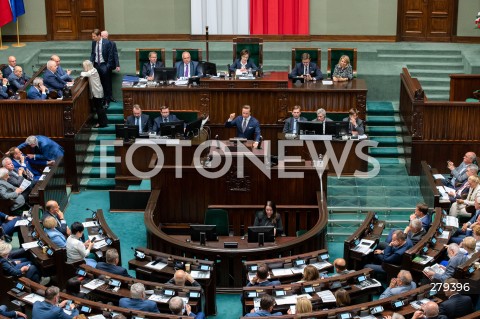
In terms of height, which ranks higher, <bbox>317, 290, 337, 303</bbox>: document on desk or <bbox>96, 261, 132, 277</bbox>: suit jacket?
<bbox>96, 261, 132, 277</bbox>: suit jacket

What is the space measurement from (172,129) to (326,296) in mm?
5181

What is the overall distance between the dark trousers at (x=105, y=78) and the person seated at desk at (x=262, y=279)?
7590mm

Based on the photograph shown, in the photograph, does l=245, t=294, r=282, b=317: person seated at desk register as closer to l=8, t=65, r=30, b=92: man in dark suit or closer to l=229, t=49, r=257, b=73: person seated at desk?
l=229, t=49, r=257, b=73: person seated at desk

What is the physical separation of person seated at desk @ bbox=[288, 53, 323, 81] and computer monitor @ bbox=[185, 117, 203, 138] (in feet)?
8.98

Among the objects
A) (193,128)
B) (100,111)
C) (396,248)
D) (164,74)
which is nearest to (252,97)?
(164,74)

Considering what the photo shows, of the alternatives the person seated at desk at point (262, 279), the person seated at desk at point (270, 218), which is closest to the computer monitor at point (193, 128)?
the person seated at desk at point (270, 218)

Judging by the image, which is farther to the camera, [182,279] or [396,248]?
[396,248]

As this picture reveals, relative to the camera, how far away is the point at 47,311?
1047 cm

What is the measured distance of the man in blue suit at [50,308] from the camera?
10453 millimetres

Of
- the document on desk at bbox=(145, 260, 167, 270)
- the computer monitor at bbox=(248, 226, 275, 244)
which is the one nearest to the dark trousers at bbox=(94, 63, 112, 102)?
the computer monitor at bbox=(248, 226, 275, 244)

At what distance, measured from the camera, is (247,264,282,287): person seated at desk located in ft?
37.3

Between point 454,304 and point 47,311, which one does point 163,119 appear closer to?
point 47,311

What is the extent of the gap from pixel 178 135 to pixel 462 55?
23.9 ft

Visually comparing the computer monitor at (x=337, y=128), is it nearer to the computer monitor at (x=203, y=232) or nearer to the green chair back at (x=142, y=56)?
the computer monitor at (x=203, y=232)
